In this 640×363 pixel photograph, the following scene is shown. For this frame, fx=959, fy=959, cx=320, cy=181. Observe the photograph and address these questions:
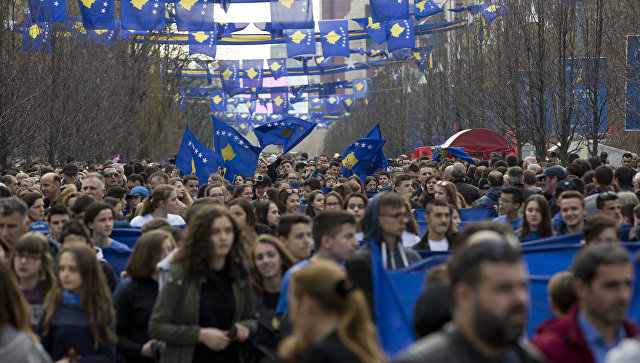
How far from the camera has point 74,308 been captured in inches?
235

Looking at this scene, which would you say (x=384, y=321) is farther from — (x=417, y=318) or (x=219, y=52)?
(x=219, y=52)

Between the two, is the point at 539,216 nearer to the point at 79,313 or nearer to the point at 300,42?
the point at 79,313

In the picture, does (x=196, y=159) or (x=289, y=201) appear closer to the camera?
(x=289, y=201)

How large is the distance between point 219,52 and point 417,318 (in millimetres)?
51166

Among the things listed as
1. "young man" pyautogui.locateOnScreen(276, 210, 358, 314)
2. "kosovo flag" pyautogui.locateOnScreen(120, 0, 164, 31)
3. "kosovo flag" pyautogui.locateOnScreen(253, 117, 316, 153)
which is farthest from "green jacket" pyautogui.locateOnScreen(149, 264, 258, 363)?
"kosovo flag" pyautogui.locateOnScreen(120, 0, 164, 31)

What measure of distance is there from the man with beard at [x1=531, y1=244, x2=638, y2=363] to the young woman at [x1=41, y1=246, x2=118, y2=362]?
9.97 feet

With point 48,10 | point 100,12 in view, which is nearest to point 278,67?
point 48,10

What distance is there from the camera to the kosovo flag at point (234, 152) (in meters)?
18.2

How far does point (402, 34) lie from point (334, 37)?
12.8 feet

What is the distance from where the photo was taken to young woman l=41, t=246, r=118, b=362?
5898mm

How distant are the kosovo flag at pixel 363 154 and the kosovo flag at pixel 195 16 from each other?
10.9 metres

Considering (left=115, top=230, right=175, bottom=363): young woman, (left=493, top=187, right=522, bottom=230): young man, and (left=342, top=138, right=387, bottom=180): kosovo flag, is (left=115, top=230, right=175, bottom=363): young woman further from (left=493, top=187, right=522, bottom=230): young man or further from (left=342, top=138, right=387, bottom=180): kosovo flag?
(left=342, top=138, right=387, bottom=180): kosovo flag

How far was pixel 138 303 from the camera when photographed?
6.30 meters

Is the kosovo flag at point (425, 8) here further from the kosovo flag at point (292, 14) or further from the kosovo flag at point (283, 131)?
the kosovo flag at point (283, 131)
